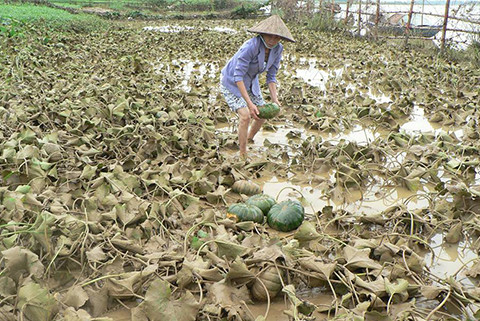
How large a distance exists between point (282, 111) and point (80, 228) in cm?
402

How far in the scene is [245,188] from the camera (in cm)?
375

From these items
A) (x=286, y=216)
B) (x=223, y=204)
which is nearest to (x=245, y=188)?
(x=223, y=204)

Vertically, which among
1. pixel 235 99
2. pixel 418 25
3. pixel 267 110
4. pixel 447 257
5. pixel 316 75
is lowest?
pixel 447 257

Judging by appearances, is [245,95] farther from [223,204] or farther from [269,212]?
[269,212]

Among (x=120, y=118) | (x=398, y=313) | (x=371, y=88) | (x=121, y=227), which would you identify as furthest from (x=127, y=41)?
(x=398, y=313)

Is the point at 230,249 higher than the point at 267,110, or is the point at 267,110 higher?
the point at 267,110

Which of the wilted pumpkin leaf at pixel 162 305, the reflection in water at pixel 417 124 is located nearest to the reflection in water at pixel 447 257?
the wilted pumpkin leaf at pixel 162 305

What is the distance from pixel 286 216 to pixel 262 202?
27cm

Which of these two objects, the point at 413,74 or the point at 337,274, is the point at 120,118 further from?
the point at 413,74

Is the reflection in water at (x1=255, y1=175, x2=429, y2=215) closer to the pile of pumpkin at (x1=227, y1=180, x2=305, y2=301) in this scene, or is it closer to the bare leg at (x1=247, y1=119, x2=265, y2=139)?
the pile of pumpkin at (x1=227, y1=180, x2=305, y2=301)

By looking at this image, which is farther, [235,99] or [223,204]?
[235,99]

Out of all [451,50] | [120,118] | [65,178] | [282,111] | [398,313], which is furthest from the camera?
[451,50]

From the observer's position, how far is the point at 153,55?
35.7 ft

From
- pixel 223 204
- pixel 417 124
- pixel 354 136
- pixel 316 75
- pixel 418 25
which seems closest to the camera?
pixel 223 204
